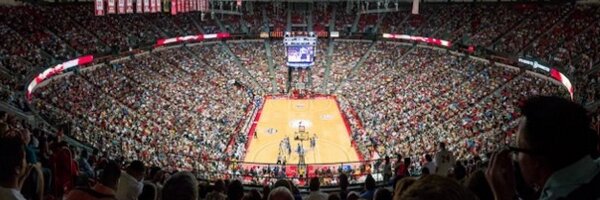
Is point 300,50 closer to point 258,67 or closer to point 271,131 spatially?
point 258,67

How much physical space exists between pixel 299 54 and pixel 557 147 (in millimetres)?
40959

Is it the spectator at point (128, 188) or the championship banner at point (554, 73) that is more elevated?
the championship banner at point (554, 73)

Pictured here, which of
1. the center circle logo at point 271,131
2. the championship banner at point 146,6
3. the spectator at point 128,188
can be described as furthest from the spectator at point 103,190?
the championship banner at point 146,6

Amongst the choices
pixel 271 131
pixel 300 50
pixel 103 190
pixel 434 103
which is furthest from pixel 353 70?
pixel 103 190

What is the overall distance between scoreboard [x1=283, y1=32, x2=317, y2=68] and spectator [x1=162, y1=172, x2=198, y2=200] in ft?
127

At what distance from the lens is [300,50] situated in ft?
144

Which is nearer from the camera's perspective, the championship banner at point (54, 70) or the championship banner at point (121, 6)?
the championship banner at point (54, 70)

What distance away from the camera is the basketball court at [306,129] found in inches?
1218

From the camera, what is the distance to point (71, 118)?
2648cm

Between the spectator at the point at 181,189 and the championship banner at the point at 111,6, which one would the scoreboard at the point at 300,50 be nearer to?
the championship banner at the point at 111,6

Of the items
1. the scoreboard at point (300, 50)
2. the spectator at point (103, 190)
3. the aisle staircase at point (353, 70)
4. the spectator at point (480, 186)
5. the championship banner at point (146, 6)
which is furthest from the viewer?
the aisle staircase at point (353, 70)

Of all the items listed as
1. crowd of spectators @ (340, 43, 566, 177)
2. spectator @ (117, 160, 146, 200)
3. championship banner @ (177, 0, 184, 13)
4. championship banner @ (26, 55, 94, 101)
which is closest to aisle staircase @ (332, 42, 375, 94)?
crowd of spectators @ (340, 43, 566, 177)

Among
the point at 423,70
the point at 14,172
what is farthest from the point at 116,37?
the point at 14,172

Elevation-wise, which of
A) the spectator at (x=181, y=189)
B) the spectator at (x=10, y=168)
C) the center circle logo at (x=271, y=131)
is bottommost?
the center circle logo at (x=271, y=131)
